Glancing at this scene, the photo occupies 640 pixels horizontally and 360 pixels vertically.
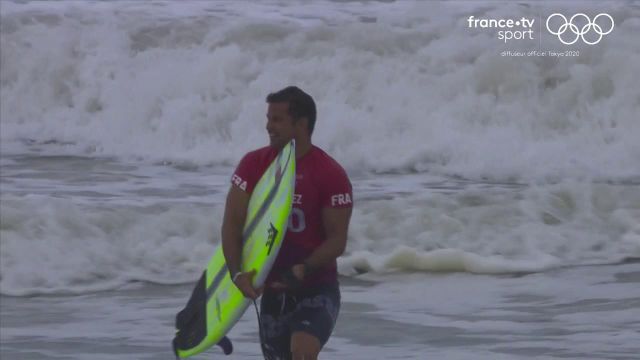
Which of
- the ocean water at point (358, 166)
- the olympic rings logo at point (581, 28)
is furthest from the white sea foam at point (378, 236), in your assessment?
the olympic rings logo at point (581, 28)

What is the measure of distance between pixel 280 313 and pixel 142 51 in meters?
11.9

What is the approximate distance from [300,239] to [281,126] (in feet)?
1.19

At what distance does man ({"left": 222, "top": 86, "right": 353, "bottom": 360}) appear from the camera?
14.8 feet

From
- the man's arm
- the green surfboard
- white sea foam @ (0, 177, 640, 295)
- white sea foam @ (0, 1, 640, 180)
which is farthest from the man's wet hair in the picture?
white sea foam @ (0, 1, 640, 180)

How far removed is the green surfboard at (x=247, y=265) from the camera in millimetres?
4441

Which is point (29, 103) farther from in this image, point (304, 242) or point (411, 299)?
point (304, 242)

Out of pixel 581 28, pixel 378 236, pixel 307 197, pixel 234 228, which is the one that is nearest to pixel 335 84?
pixel 581 28

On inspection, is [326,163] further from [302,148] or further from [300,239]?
[300,239]

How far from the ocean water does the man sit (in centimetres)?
222

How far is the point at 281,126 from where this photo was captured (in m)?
4.57

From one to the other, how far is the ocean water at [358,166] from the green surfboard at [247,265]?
1.97 meters

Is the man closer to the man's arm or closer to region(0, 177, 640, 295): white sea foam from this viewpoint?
the man's arm

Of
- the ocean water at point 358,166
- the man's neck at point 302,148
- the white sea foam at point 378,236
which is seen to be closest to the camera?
the man's neck at point 302,148

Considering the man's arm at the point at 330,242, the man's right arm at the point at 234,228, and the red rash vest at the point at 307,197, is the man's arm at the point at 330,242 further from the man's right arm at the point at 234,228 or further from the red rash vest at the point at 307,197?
the man's right arm at the point at 234,228
